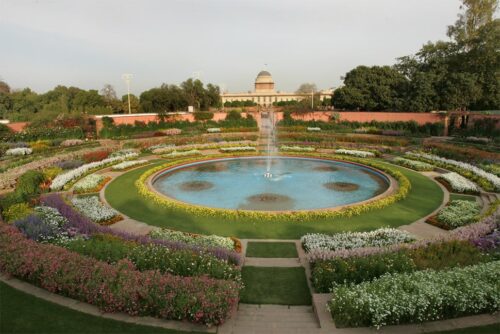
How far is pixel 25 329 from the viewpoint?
525 centimetres

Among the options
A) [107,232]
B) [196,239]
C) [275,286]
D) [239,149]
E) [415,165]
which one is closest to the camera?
[275,286]

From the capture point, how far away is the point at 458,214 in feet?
36.4

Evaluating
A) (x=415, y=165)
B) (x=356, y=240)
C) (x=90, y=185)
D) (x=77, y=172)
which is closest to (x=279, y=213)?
(x=356, y=240)

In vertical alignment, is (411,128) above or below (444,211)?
above

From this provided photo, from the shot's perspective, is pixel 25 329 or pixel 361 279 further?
pixel 361 279

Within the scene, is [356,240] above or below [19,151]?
below

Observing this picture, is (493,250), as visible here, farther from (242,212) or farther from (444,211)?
(242,212)

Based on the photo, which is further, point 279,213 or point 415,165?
point 415,165

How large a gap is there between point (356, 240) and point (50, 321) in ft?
22.2

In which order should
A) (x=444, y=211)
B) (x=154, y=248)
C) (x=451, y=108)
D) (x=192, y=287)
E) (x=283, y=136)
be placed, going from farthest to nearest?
(x=451, y=108)
(x=283, y=136)
(x=444, y=211)
(x=154, y=248)
(x=192, y=287)

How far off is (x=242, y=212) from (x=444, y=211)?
21.1 feet

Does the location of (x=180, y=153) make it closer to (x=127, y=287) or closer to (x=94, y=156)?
(x=94, y=156)

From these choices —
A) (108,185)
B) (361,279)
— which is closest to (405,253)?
(361,279)

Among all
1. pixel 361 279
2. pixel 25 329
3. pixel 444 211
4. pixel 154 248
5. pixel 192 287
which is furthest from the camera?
pixel 444 211
